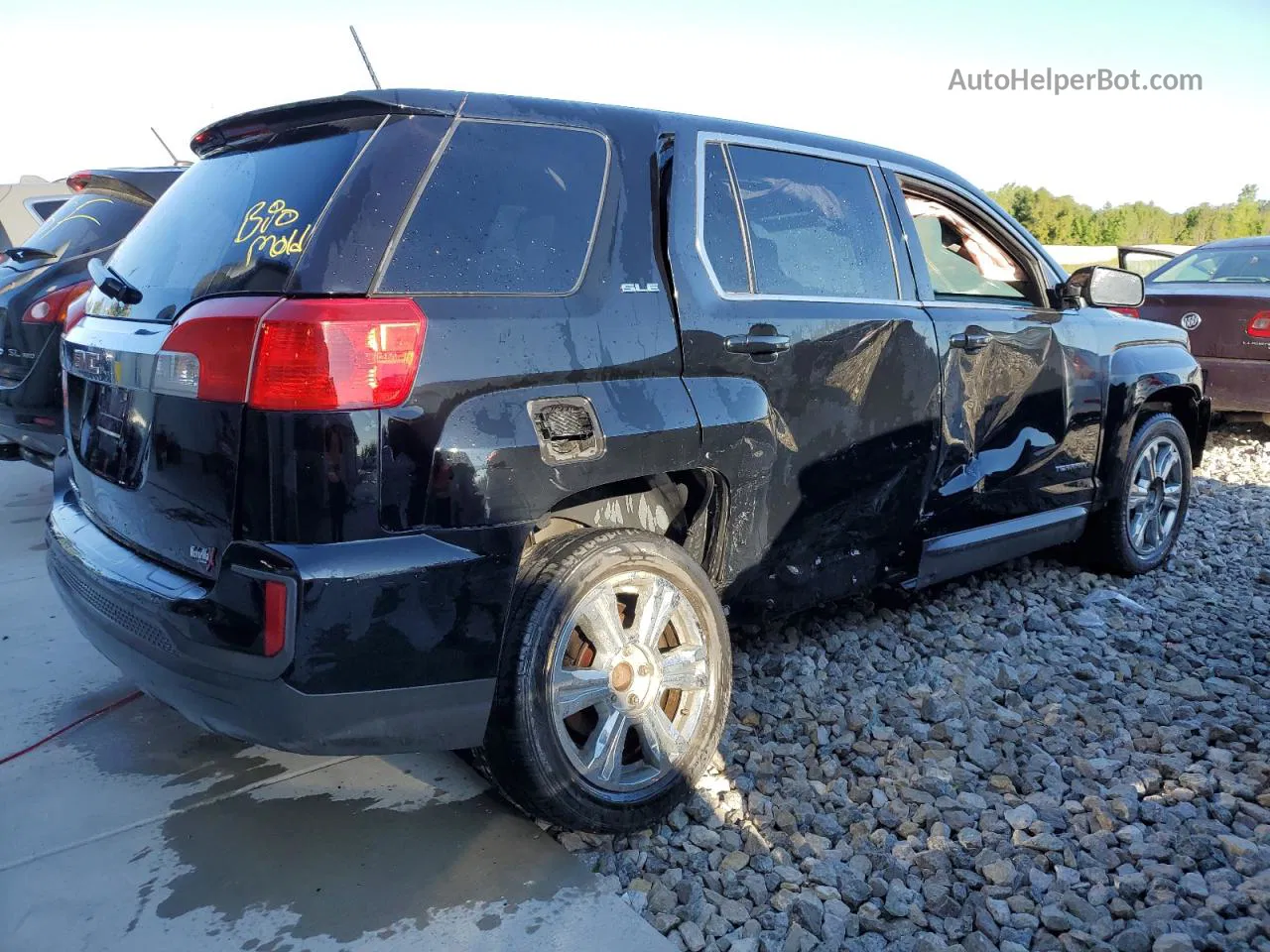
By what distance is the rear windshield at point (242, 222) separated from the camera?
237cm

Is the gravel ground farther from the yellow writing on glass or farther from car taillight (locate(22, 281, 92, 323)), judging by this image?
car taillight (locate(22, 281, 92, 323))

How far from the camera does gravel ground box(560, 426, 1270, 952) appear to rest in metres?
2.43

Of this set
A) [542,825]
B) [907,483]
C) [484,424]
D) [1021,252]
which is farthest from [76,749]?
[1021,252]

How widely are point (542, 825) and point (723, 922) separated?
23.6 inches

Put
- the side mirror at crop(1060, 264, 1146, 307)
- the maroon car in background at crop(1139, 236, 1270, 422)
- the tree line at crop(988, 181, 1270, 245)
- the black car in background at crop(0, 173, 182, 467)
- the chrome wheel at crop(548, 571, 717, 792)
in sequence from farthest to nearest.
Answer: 1. the tree line at crop(988, 181, 1270, 245)
2. the maroon car in background at crop(1139, 236, 1270, 422)
3. the black car in background at crop(0, 173, 182, 467)
4. the side mirror at crop(1060, 264, 1146, 307)
5. the chrome wheel at crop(548, 571, 717, 792)

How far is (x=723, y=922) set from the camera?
242cm

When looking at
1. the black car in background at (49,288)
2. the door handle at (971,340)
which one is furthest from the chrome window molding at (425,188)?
the black car in background at (49,288)

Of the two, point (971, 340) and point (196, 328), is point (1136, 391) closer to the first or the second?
point (971, 340)

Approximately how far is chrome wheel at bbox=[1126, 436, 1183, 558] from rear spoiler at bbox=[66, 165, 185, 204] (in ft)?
18.0

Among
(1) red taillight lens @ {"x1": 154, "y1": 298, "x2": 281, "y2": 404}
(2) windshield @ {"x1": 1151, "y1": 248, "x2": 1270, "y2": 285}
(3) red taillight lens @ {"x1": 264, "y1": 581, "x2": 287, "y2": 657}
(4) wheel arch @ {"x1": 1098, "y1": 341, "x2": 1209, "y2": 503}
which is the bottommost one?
(3) red taillight lens @ {"x1": 264, "y1": 581, "x2": 287, "y2": 657}

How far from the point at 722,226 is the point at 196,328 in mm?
1495

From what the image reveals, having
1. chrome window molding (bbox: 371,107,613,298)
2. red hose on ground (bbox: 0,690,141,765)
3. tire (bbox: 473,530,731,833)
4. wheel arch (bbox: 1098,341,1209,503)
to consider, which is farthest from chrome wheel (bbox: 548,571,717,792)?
wheel arch (bbox: 1098,341,1209,503)

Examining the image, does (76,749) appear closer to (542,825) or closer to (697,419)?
(542,825)

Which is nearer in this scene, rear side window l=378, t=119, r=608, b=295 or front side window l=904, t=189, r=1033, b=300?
rear side window l=378, t=119, r=608, b=295
